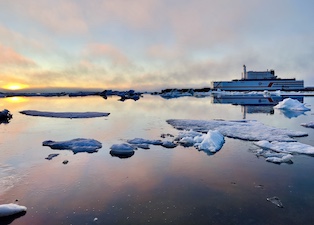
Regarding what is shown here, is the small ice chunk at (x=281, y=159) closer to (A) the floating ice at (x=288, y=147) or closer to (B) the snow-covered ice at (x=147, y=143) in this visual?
(A) the floating ice at (x=288, y=147)

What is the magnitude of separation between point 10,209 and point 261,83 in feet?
275

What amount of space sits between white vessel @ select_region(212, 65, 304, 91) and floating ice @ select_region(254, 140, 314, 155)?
2978 inches

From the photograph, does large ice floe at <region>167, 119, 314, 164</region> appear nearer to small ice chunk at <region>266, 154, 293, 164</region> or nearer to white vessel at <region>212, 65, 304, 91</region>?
small ice chunk at <region>266, 154, 293, 164</region>

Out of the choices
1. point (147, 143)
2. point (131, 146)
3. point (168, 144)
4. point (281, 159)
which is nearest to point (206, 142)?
point (168, 144)

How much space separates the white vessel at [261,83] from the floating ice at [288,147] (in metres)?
75.6

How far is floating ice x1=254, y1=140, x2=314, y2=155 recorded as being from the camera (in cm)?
779

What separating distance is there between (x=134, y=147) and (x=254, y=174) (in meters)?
4.16

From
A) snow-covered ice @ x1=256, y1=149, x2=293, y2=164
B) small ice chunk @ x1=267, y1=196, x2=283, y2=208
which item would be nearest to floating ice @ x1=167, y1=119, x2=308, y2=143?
snow-covered ice @ x1=256, y1=149, x2=293, y2=164

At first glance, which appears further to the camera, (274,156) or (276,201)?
(274,156)

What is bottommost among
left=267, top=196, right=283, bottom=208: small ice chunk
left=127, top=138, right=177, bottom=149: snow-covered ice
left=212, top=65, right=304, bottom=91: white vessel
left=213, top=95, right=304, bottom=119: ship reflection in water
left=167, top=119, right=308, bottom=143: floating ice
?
left=213, top=95, right=304, bottom=119: ship reflection in water

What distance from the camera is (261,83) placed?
259 ft

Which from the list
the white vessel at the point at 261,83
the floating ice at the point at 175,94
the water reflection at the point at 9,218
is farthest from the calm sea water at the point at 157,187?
the white vessel at the point at 261,83

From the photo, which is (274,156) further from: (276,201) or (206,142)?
(276,201)

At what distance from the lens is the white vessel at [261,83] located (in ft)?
257
